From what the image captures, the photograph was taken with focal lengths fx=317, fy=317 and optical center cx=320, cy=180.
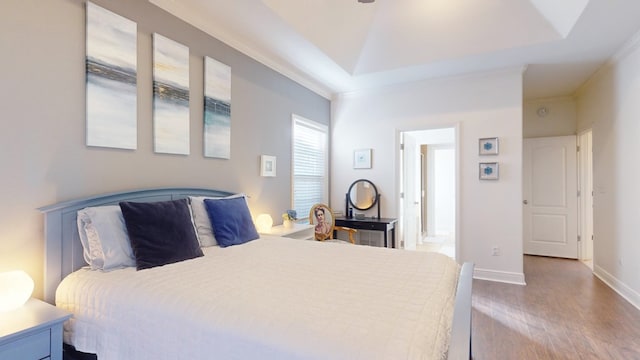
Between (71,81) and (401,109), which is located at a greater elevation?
(401,109)

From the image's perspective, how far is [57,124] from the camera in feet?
6.32

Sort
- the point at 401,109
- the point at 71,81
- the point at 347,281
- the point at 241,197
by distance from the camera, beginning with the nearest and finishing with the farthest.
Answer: the point at 347,281 → the point at 71,81 → the point at 241,197 → the point at 401,109

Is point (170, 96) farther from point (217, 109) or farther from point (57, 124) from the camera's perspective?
point (57, 124)

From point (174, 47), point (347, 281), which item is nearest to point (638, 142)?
point (347, 281)

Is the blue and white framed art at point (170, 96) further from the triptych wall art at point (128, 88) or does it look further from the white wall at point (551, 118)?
the white wall at point (551, 118)

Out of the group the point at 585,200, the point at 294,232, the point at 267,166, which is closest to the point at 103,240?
the point at 294,232

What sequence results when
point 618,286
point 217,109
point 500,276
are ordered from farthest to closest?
point 500,276, point 618,286, point 217,109

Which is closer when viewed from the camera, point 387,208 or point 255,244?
point 255,244

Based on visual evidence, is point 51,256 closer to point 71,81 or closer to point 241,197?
point 71,81

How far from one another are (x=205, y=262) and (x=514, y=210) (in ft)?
12.2

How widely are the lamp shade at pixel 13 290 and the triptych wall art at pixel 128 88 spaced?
872 mm

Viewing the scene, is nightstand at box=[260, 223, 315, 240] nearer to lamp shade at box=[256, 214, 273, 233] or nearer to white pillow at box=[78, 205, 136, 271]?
lamp shade at box=[256, 214, 273, 233]

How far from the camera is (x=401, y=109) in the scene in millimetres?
4664

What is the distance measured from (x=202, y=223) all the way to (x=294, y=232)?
3.72 feet
